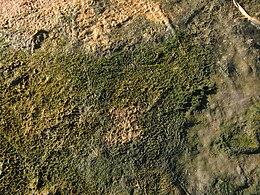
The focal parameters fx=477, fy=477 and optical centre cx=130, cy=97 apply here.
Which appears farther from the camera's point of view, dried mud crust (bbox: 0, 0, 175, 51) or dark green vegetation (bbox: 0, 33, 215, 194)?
dried mud crust (bbox: 0, 0, 175, 51)

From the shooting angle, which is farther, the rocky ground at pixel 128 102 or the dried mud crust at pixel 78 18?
the dried mud crust at pixel 78 18

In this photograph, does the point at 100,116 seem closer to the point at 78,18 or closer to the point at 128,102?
the point at 128,102

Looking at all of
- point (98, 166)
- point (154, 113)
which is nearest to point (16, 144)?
point (98, 166)

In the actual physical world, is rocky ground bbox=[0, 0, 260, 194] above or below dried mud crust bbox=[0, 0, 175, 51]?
below

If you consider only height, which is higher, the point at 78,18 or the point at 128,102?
the point at 78,18

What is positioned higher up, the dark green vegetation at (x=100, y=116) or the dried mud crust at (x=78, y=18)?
the dried mud crust at (x=78, y=18)

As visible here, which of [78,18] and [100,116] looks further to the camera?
[78,18]

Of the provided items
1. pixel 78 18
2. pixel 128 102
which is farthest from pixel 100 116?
pixel 78 18
